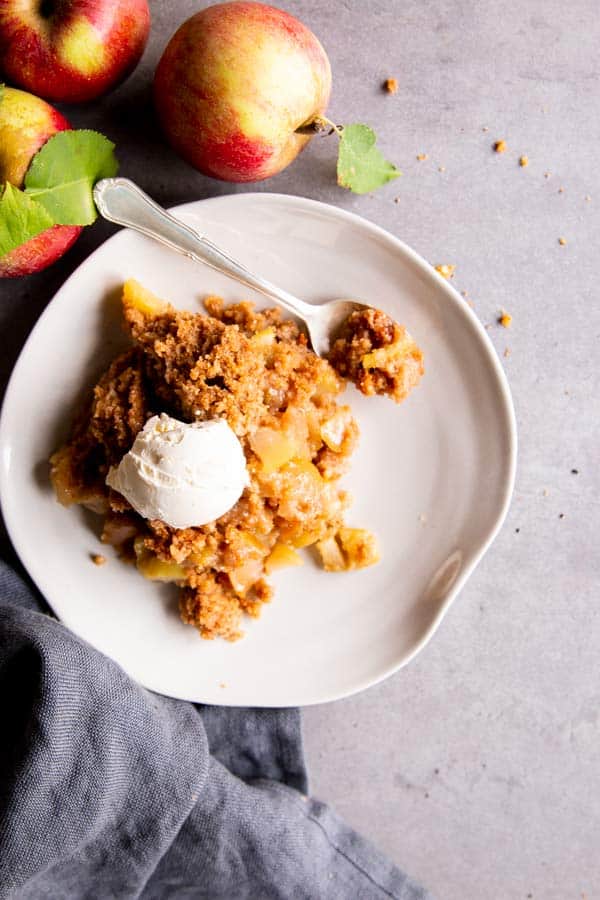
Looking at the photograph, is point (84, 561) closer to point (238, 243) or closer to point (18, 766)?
point (18, 766)

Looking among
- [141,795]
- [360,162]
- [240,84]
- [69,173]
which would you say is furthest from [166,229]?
[141,795]

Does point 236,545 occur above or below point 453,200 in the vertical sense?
below

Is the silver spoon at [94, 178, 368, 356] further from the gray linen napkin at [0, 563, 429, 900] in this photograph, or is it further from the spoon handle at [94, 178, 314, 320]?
the gray linen napkin at [0, 563, 429, 900]

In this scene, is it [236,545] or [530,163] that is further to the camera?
[530,163]

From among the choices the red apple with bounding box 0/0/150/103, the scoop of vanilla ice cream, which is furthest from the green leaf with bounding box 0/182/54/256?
the scoop of vanilla ice cream

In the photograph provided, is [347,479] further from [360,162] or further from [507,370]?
[360,162]

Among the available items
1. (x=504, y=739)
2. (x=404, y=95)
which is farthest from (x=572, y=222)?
(x=504, y=739)

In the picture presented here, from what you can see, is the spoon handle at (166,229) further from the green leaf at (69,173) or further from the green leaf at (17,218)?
the green leaf at (17,218)

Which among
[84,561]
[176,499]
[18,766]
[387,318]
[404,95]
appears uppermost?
[404,95]
